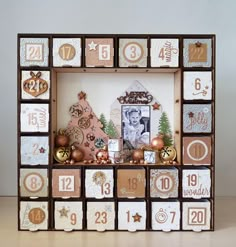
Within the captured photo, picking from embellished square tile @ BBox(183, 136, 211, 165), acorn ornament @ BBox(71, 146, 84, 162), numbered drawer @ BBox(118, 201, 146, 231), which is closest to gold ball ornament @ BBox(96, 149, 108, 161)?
acorn ornament @ BBox(71, 146, 84, 162)

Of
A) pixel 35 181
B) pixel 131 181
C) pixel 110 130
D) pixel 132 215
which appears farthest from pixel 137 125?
pixel 35 181

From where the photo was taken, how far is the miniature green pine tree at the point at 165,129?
151 centimetres

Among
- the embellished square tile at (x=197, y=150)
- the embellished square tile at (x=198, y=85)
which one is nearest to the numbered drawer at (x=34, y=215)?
the embellished square tile at (x=197, y=150)

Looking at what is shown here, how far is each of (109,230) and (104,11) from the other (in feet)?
3.89

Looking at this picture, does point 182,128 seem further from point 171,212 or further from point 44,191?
point 44,191

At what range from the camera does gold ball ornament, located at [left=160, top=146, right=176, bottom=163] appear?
56.8 inches

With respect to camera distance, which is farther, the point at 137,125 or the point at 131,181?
the point at 137,125

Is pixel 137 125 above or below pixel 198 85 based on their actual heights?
below

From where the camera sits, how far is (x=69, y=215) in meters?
1.39

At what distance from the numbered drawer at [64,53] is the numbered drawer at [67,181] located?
46 centimetres

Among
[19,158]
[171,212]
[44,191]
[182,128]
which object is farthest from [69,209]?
[182,128]

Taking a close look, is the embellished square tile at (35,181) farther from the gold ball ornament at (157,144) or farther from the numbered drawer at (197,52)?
the numbered drawer at (197,52)

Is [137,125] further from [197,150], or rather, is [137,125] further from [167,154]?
[197,150]

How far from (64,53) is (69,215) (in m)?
0.70
